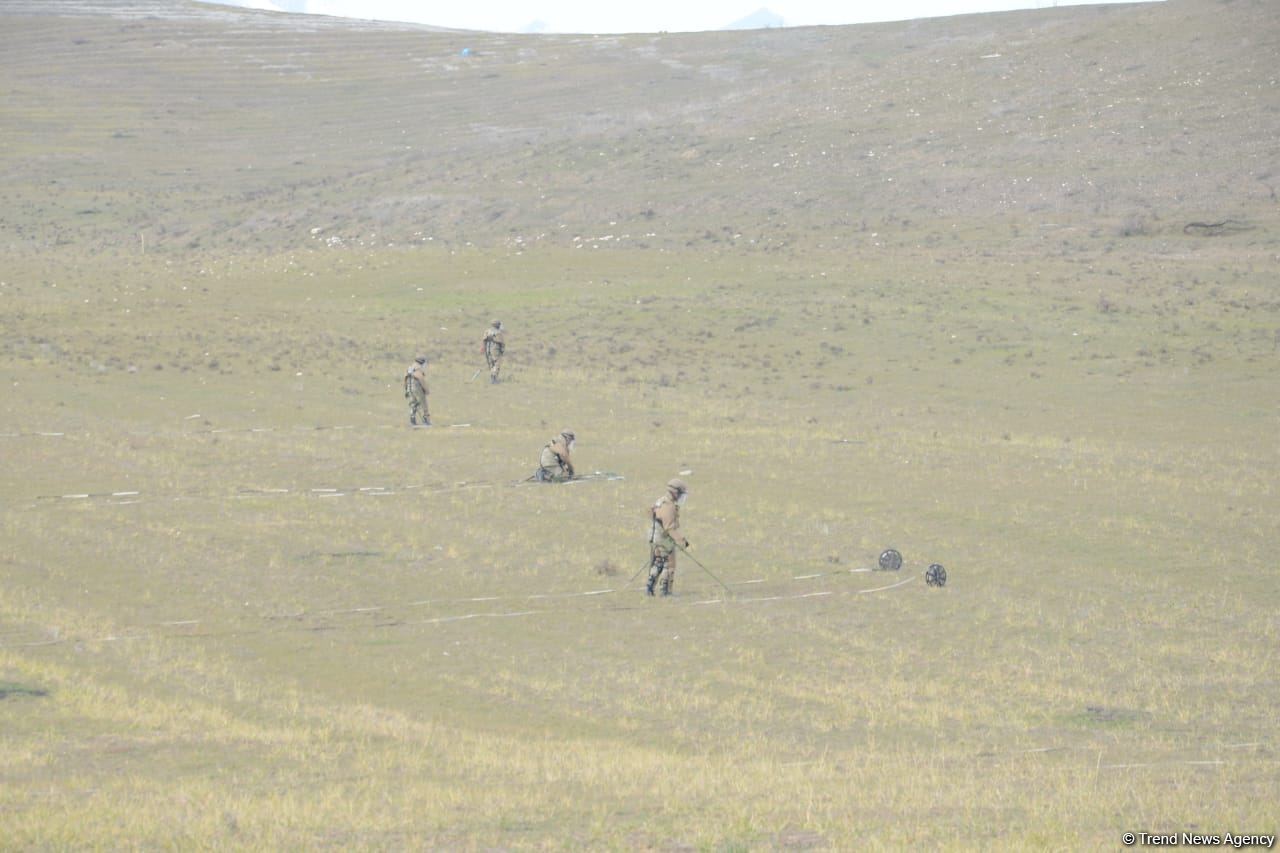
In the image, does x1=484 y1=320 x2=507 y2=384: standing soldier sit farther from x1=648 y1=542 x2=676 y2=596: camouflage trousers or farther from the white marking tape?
the white marking tape

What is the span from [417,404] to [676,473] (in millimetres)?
8073

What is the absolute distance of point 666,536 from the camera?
2289 centimetres

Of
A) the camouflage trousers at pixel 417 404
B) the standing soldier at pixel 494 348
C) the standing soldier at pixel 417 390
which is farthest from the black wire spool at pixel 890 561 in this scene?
the standing soldier at pixel 494 348

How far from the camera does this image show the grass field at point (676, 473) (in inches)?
578

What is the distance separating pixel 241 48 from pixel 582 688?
111257 millimetres

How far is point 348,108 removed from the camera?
351 ft

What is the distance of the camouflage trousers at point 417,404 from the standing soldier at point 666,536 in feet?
50.7

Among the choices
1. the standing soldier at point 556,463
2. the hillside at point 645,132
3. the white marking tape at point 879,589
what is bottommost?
the white marking tape at point 879,589

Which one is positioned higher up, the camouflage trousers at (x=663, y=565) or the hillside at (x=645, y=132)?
the hillside at (x=645, y=132)

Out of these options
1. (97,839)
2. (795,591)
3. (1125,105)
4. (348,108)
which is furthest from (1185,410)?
(348,108)

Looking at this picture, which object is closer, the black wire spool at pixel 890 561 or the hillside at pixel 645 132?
the black wire spool at pixel 890 561

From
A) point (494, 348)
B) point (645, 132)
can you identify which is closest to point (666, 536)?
point (494, 348)

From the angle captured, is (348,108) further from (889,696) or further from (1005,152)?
(889,696)

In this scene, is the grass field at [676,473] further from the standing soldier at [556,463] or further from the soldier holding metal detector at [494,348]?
the soldier holding metal detector at [494,348]
